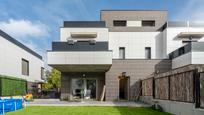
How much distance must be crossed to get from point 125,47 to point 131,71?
12.7ft

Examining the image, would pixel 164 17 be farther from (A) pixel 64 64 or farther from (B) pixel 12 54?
(B) pixel 12 54

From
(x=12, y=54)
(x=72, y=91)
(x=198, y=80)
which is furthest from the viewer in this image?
(x=12, y=54)

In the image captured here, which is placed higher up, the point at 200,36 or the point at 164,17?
the point at 164,17

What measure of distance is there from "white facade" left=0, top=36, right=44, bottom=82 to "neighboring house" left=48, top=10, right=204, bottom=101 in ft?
19.2

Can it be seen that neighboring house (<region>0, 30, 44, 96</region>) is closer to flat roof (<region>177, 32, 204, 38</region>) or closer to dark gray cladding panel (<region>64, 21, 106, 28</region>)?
dark gray cladding panel (<region>64, 21, 106, 28</region>)

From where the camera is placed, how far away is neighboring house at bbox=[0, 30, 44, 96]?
917 inches

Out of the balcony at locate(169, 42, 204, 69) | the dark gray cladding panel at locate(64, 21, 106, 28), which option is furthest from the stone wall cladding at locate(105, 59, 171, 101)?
the balcony at locate(169, 42, 204, 69)

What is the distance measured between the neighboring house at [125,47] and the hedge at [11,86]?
15.0 ft

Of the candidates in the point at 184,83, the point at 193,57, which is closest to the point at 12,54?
the point at 193,57

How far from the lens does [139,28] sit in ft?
86.3

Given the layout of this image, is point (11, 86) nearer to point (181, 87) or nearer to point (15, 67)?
point (15, 67)

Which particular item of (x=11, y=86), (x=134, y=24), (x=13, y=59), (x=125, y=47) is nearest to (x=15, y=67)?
(x=13, y=59)

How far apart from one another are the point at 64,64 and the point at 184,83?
9.66m

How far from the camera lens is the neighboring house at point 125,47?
22.9m
